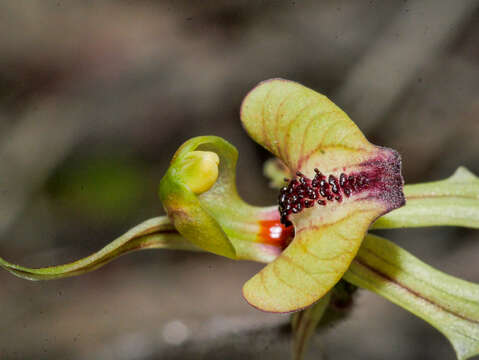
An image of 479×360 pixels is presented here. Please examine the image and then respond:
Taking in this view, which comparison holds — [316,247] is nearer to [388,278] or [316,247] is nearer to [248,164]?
[388,278]

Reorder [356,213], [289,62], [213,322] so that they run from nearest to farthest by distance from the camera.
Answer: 1. [356,213]
2. [289,62]
3. [213,322]

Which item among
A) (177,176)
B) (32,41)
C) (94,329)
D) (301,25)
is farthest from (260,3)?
(94,329)

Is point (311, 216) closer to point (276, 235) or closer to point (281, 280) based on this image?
point (281, 280)

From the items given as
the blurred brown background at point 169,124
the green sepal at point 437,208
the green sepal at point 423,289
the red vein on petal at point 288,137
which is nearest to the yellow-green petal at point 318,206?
the red vein on petal at point 288,137

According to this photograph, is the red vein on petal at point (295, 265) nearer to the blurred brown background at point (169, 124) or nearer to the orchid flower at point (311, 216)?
the orchid flower at point (311, 216)

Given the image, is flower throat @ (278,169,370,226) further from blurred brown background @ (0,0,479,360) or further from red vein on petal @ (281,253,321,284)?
blurred brown background @ (0,0,479,360)

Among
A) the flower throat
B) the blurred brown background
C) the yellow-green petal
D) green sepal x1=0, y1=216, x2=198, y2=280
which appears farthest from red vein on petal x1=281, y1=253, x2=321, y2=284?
the blurred brown background
